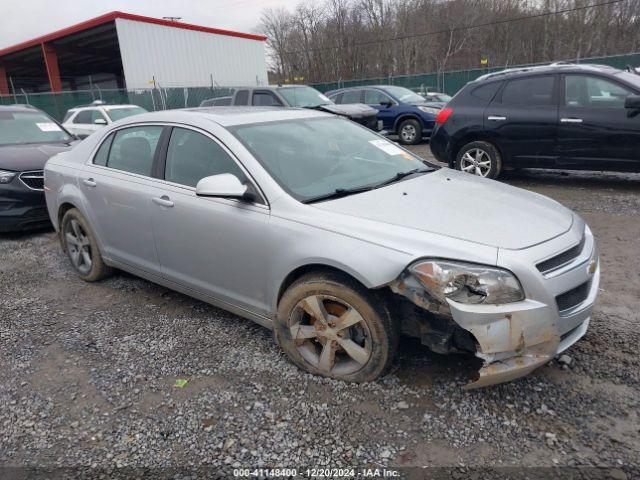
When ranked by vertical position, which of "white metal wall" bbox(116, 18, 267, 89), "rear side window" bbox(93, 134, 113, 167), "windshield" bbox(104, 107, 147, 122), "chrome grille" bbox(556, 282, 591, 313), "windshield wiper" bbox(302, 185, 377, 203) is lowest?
"chrome grille" bbox(556, 282, 591, 313)


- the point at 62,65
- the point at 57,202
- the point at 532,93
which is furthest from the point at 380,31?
the point at 57,202

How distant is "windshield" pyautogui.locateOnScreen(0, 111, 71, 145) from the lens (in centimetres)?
723

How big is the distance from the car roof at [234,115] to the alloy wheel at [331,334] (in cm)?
145

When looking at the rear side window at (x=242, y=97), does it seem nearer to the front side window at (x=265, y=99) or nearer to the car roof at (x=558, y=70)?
the front side window at (x=265, y=99)

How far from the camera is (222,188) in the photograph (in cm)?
299

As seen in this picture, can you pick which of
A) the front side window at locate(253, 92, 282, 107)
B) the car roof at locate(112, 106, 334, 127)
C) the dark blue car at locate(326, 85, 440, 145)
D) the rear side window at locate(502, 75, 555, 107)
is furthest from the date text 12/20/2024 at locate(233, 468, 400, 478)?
the dark blue car at locate(326, 85, 440, 145)

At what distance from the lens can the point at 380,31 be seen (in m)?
41.1

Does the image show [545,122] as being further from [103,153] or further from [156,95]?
[156,95]

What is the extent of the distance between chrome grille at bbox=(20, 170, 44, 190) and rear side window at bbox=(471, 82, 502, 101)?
20.6 ft

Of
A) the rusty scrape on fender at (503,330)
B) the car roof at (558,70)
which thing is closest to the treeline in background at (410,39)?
the car roof at (558,70)

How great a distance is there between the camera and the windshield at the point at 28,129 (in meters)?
7.23

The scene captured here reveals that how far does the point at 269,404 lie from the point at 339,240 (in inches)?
38.8

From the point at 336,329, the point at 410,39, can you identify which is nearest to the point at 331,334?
the point at 336,329

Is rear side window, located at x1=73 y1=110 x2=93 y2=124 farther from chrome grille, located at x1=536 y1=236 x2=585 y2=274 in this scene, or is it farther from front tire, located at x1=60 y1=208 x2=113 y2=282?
chrome grille, located at x1=536 y1=236 x2=585 y2=274
